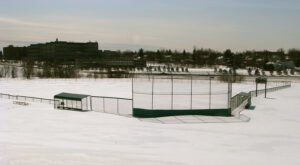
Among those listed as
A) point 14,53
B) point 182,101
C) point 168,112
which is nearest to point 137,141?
point 168,112

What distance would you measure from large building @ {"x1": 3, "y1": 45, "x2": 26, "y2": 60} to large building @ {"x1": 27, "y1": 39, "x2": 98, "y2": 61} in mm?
29878

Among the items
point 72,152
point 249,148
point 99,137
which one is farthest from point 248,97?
point 72,152

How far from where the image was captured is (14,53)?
17525cm

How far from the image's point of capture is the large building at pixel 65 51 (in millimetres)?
137875

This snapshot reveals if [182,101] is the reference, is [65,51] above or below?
above

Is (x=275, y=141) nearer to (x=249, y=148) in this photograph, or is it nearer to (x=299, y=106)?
(x=249, y=148)

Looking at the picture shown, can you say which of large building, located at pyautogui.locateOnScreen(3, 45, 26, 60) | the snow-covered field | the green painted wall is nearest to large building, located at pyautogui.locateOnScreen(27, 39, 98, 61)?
large building, located at pyautogui.locateOnScreen(3, 45, 26, 60)

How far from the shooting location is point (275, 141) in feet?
49.6

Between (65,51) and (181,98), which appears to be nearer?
(181,98)

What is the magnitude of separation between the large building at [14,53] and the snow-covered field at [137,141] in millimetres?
172334

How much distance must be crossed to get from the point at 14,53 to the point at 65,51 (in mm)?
57949

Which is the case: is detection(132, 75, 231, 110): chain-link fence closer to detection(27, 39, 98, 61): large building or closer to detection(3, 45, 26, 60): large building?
detection(27, 39, 98, 61): large building

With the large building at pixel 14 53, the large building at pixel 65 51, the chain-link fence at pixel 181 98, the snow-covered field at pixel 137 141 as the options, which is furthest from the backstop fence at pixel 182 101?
the large building at pixel 14 53

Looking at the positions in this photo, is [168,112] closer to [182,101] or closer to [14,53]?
[182,101]
